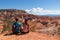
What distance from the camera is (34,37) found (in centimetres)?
1496

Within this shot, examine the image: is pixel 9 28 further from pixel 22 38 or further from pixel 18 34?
pixel 22 38

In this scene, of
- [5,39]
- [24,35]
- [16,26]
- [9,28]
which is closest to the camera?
[5,39]

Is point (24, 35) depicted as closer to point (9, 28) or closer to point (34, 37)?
point (34, 37)

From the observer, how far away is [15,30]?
16.7 meters

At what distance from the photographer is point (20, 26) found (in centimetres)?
1684

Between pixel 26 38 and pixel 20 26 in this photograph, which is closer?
pixel 26 38

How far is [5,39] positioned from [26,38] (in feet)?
5.40

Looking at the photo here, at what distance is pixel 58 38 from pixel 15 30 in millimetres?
3969

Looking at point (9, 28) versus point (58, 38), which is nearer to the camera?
point (58, 38)

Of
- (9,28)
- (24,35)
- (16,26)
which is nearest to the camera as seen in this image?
(24,35)

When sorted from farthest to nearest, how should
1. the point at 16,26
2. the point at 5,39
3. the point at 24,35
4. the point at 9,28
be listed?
the point at 9,28 → the point at 16,26 → the point at 24,35 → the point at 5,39

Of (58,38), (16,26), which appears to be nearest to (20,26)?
(16,26)

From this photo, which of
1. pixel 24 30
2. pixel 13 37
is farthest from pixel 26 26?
pixel 13 37

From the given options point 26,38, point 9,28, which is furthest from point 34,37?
point 9,28
